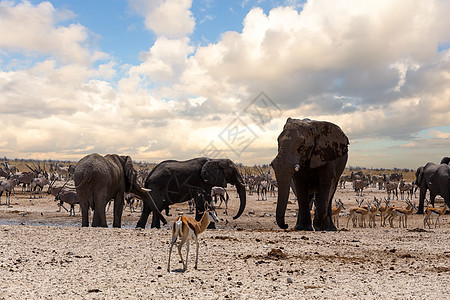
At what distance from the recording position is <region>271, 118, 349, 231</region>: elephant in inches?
495

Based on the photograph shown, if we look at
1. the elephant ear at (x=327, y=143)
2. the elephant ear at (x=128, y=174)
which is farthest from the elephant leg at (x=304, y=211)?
the elephant ear at (x=128, y=174)

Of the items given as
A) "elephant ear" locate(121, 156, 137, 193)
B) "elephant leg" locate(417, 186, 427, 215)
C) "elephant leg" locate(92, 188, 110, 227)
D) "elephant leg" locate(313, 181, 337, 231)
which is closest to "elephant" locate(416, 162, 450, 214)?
"elephant leg" locate(417, 186, 427, 215)

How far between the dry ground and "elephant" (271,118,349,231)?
50.5 inches

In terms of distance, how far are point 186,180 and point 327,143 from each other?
604 centimetres

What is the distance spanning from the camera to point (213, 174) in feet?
55.9

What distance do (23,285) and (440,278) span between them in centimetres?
666

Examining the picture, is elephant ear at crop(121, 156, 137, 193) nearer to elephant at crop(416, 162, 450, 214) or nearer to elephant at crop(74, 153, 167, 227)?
elephant at crop(74, 153, 167, 227)

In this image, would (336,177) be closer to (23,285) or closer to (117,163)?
(117,163)

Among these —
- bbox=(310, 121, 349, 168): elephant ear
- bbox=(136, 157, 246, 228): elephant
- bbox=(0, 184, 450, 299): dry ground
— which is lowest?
bbox=(0, 184, 450, 299): dry ground

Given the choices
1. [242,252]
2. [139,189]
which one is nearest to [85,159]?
[139,189]

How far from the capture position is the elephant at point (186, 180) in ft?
55.6

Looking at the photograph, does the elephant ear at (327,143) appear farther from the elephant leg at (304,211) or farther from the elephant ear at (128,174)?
the elephant ear at (128,174)

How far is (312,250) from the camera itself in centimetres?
956

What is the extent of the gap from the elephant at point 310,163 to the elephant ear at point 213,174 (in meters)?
3.86
